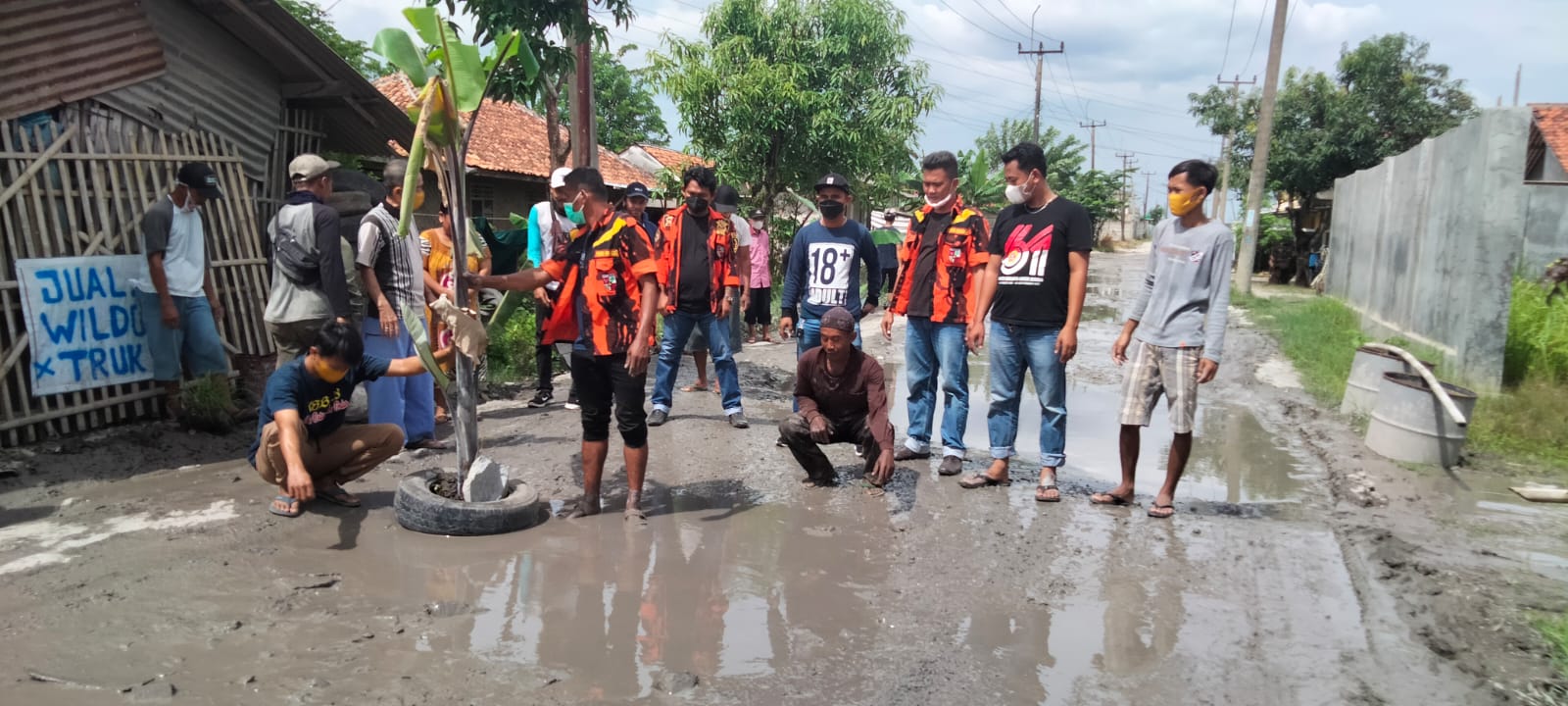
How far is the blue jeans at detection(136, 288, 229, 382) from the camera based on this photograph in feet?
19.6

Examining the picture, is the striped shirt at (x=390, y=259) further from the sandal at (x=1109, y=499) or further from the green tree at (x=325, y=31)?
the green tree at (x=325, y=31)

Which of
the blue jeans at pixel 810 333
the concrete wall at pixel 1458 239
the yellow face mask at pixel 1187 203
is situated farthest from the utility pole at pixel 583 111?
the concrete wall at pixel 1458 239

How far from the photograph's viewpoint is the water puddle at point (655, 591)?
3.26 meters

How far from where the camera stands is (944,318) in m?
5.55

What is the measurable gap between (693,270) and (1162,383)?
10.1 ft

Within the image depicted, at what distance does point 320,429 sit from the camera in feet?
15.1

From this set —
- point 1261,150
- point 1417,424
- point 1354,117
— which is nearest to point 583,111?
point 1417,424

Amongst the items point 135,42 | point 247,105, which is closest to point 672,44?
point 247,105

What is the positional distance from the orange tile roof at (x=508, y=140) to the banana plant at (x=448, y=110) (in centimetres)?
1373

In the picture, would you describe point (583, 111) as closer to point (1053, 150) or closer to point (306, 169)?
point (306, 169)

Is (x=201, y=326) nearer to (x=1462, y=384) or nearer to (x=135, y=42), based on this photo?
(x=135, y=42)

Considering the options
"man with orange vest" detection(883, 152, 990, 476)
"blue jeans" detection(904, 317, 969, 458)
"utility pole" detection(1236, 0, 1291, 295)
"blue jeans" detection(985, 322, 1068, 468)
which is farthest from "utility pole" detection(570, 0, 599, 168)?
"utility pole" detection(1236, 0, 1291, 295)

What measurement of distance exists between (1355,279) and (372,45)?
14476 millimetres

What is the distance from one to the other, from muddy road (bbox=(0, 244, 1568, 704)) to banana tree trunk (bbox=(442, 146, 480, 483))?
0.48 meters
